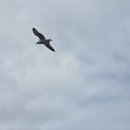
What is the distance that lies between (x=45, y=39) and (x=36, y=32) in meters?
5.21

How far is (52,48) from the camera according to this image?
3287 inches

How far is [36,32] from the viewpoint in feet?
277

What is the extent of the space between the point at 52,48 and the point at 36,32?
7775 millimetres

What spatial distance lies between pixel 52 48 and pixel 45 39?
13.3 ft

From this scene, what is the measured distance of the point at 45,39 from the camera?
267 ft

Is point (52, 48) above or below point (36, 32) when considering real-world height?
below
